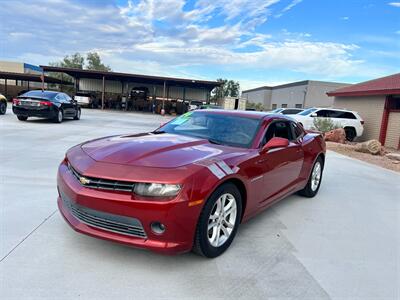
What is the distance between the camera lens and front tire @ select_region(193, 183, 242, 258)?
3.02m

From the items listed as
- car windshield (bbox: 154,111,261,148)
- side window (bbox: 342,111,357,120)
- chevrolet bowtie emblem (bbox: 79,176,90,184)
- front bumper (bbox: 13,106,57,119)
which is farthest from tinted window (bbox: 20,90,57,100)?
side window (bbox: 342,111,357,120)

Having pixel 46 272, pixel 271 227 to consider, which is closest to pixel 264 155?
pixel 271 227

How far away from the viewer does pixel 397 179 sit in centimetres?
842

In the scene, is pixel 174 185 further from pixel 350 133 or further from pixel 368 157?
pixel 350 133

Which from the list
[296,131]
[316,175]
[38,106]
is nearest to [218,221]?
[296,131]

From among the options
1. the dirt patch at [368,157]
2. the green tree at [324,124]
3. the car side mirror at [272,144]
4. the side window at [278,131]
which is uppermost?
the side window at [278,131]

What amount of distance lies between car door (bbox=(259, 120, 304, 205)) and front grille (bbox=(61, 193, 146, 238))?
168cm

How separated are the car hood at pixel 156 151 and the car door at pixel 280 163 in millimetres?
553

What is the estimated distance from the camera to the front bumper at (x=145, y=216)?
2.74 meters

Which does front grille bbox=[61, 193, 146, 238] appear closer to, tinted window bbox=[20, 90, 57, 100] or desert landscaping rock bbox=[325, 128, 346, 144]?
tinted window bbox=[20, 90, 57, 100]

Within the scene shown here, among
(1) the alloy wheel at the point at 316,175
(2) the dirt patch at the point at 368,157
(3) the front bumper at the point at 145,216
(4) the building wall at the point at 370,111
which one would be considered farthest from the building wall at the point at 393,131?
(3) the front bumper at the point at 145,216

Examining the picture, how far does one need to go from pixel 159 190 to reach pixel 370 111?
2007 cm

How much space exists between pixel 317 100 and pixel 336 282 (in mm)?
49357

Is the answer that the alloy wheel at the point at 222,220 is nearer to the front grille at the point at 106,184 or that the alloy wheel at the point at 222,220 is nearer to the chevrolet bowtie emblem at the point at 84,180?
the front grille at the point at 106,184
